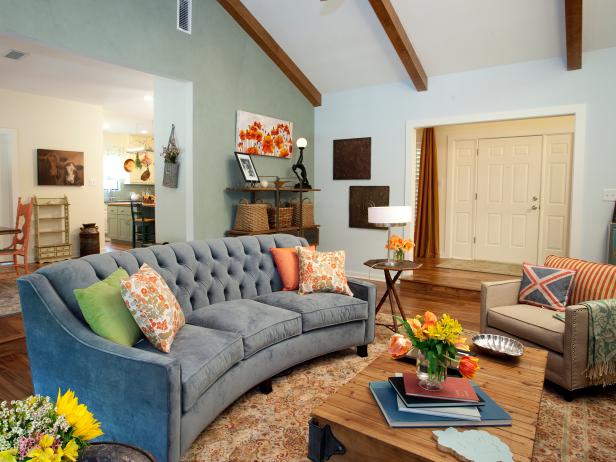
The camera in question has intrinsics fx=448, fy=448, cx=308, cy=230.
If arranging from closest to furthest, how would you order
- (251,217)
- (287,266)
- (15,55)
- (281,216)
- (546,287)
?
(546,287) < (287,266) < (15,55) < (251,217) < (281,216)

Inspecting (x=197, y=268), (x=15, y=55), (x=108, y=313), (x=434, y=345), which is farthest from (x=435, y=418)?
(x=15, y=55)

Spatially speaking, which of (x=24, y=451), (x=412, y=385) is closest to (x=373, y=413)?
(x=412, y=385)

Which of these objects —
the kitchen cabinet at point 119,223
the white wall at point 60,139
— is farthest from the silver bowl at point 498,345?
the kitchen cabinet at point 119,223

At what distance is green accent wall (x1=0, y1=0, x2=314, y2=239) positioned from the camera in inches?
141

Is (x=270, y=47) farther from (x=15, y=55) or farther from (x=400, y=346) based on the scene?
(x=400, y=346)

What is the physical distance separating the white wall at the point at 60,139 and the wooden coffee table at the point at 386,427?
6.82 m

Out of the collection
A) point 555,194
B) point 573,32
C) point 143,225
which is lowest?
point 143,225

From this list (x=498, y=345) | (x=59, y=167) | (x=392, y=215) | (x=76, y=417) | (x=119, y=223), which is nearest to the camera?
(x=76, y=417)

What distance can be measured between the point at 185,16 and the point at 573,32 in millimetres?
3747

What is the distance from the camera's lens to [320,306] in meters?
2.96

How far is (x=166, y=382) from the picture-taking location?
177 cm

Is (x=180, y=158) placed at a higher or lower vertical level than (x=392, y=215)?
higher

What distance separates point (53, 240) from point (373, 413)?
711cm

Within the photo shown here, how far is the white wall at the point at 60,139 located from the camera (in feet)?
22.0
